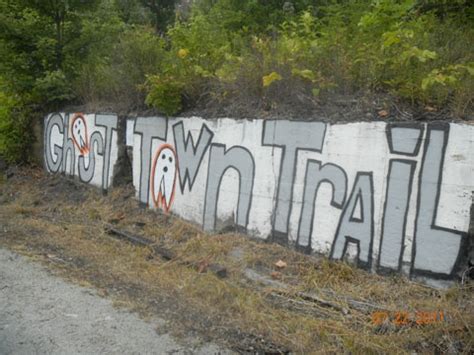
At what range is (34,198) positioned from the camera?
30.1 feet

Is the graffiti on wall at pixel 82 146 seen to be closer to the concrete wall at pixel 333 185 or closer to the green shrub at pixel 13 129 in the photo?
the green shrub at pixel 13 129

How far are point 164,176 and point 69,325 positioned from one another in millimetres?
4180

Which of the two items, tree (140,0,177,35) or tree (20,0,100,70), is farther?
tree (140,0,177,35)

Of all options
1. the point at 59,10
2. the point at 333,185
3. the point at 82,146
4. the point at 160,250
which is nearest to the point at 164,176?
the point at 160,250

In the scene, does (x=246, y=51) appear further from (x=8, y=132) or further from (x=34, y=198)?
(x=8, y=132)

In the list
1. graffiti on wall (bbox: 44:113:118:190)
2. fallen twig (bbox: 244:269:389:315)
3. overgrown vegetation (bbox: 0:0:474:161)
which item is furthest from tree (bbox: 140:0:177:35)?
fallen twig (bbox: 244:269:389:315)

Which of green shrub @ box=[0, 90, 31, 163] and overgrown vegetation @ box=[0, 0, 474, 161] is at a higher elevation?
overgrown vegetation @ box=[0, 0, 474, 161]

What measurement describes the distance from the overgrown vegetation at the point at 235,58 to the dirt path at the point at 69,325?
3476mm

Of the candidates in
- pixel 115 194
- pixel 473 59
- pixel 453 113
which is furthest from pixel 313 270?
pixel 115 194

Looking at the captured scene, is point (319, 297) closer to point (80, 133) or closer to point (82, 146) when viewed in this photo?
point (82, 146)

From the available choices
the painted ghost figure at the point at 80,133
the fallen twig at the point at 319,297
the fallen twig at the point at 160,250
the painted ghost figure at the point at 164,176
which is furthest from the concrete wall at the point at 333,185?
the painted ghost figure at the point at 80,133

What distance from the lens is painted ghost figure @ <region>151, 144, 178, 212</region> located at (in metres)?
7.64
